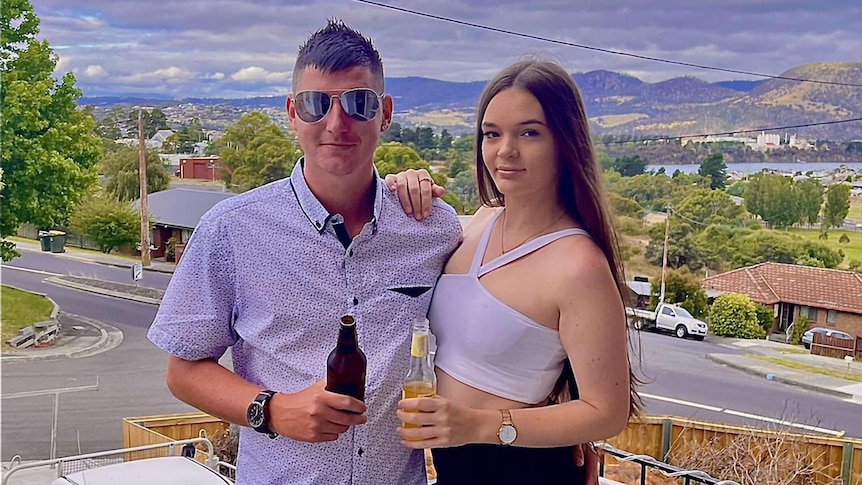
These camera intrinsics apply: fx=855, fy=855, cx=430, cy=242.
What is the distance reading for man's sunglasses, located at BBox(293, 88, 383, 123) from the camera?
3.53 feet

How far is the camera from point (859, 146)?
453cm

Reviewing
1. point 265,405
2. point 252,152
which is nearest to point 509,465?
point 265,405

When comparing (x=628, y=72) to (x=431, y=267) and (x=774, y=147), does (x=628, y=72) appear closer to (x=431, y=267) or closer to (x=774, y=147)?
(x=774, y=147)

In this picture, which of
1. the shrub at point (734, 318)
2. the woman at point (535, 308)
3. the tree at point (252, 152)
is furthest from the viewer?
the shrub at point (734, 318)

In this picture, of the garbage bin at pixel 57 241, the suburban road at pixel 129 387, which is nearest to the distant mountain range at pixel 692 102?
the garbage bin at pixel 57 241

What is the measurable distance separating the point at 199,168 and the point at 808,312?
134 inches

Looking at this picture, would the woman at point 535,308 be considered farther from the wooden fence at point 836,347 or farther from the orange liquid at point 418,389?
the wooden fence at point 836,347

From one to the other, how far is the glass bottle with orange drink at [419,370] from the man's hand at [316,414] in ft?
0.24

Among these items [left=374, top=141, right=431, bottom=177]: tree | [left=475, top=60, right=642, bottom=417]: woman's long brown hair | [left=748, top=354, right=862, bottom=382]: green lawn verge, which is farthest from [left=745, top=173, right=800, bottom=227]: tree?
[left=475, top=60, right=642, bottom=417]: woman's long brown hair

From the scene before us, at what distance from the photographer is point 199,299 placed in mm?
1046

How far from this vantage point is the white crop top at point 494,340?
3.63ft

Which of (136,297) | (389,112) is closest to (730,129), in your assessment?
(136,297)

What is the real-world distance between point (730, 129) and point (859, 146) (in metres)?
0.66

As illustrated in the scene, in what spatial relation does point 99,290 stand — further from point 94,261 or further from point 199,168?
point 199,168
